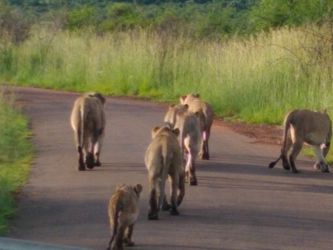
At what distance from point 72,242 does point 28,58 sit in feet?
78.8

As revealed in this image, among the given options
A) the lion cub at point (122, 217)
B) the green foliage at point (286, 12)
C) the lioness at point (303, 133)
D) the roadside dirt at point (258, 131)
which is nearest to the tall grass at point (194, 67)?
the roadside dirt at point (258, 131)

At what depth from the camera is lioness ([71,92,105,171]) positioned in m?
15.2

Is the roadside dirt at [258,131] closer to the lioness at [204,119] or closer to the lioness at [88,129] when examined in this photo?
the lioness at [204,119]

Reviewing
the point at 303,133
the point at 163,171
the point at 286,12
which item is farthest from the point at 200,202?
the point at 286,12

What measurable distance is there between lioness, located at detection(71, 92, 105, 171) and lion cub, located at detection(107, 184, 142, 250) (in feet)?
16.1

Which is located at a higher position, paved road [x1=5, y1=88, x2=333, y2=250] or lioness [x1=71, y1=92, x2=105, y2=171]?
lioness [x1=71, y1=92, x2=105, y2=171]

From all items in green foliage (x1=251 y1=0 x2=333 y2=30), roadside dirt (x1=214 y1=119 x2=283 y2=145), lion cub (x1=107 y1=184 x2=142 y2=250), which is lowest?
roadside dirt (x1=214 y1=119 x2=283 y2=145)

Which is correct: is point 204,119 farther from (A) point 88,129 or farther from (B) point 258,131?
(B) point 258,131

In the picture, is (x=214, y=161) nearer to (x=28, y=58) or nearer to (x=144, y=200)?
(x=144, y=200)

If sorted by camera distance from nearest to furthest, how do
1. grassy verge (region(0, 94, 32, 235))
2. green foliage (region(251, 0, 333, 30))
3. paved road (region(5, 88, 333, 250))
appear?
paved road (region(5, 88, 333, 250)) < grassy verge (region(0, 94, 32, 235)) < green foliage (region(251, 0, 333, 30))

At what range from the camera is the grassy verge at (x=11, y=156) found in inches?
475

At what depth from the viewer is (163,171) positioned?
11594 millimetres

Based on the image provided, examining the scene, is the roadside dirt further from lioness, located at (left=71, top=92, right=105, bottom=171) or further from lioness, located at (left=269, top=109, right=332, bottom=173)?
lioness, located at (left=71, top=92, right=105, bottom=171)

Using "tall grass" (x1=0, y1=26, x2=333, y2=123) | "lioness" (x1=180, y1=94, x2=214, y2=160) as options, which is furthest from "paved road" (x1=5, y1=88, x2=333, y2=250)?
"tall grass" (x1=0, y1=26, x2=333, y2=123)
